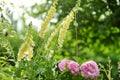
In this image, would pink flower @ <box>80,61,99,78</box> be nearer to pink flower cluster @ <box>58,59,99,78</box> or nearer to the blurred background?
pink flower cluster @ <box>58,59,99,78</box>

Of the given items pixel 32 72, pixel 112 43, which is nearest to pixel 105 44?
pixel 112 43

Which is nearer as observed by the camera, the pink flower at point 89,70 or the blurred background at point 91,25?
the pink flower at point 89,70

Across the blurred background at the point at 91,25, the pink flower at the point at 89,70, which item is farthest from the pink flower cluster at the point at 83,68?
the blurred background at the point at 91,25

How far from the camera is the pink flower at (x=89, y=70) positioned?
3676mm

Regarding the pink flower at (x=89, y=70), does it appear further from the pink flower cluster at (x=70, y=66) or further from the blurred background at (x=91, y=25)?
the blurred background at (x=91, y=25)

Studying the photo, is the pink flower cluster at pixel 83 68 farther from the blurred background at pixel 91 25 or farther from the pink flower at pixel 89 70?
the blurred background at pixel 91 25

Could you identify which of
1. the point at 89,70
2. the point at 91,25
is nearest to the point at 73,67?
the point at 89,70

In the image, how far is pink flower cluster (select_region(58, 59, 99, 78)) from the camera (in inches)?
144

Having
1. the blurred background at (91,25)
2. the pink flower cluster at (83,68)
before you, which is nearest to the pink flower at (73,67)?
the pink flower cluster at (83,68)

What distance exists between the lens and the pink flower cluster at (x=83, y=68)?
3668 mm

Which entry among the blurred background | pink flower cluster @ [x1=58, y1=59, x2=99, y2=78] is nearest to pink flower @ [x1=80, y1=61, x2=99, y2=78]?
pink flower cluster @ [x1=58, y1=59, x2=99, y2=78]

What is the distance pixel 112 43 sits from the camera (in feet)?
29.6

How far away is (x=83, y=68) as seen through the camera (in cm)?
368

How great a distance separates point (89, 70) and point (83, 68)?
0.19 feet
